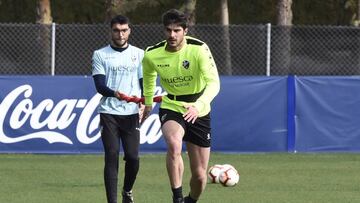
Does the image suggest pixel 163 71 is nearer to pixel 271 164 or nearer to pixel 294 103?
pixel 271 164

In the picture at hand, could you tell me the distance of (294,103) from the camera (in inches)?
775

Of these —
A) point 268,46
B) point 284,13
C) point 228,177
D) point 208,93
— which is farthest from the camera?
point 284,13

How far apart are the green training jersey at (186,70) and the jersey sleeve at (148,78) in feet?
0.19

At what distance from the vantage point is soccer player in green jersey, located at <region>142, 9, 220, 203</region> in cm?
1096

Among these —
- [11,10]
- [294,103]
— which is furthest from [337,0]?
[294,103]

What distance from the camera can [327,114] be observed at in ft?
64.6

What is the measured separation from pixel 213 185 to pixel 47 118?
5.24 m

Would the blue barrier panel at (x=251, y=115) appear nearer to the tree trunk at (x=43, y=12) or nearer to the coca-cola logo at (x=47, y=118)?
the coca-cola logo at (x=47, y=118)

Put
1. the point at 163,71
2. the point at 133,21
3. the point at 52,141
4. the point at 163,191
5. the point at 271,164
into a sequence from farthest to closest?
the point at 133,21 < the point at 52,141 < the point at 271,164 < the point at 163,191 < the point at 163,71

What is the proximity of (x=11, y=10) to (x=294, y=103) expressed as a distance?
85.3 ft

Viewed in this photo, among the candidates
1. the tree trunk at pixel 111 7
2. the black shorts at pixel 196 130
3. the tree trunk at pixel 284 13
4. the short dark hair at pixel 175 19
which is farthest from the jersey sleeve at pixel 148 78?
the tree trunk at pixel 284 13

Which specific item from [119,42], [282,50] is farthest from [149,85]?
[282,50]

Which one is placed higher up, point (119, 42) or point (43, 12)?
point (119, 42)

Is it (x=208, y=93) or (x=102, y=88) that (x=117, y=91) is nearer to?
(x=102, y=88)
